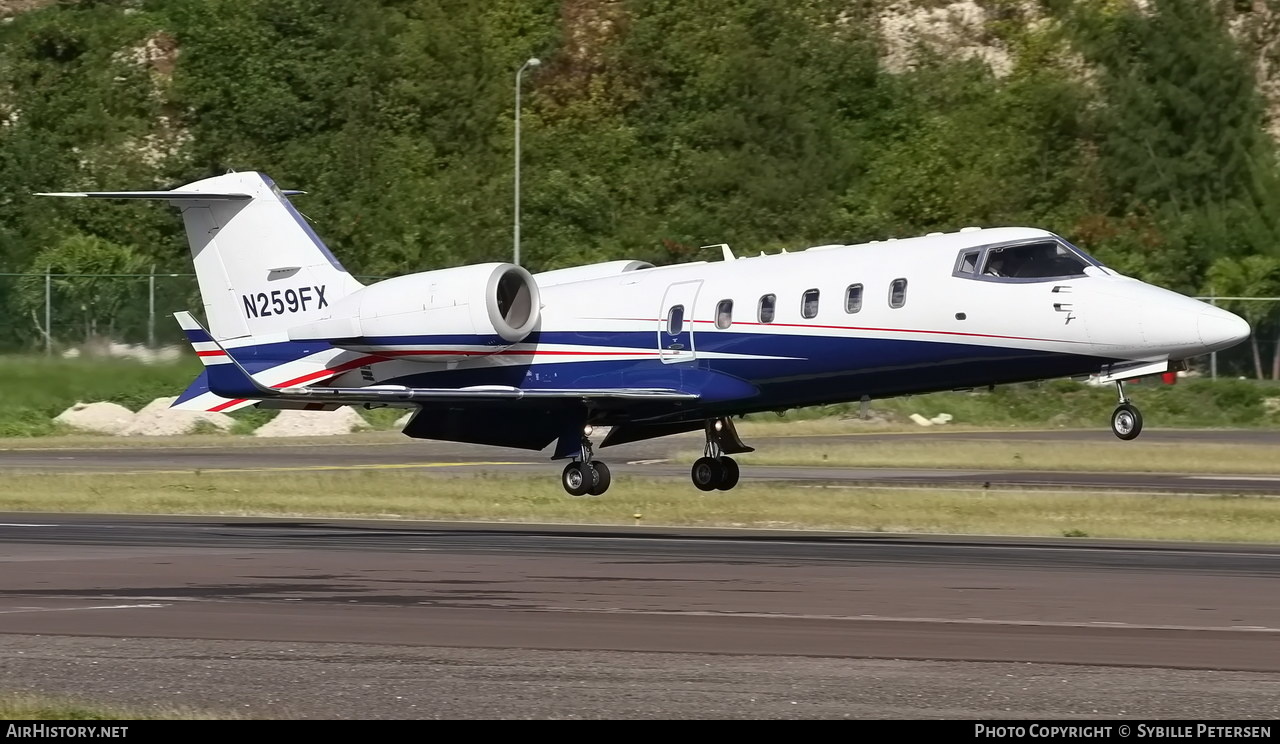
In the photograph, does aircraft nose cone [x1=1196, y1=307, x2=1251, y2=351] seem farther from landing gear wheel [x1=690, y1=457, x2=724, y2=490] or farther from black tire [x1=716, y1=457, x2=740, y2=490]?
landing gear wheel [x1=690, y1=457, x2=724, y2=490]

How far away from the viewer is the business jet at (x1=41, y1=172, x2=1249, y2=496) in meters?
23.8

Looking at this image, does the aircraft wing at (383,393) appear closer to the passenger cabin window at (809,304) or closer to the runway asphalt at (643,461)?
the passenger cabin window at (809,304)

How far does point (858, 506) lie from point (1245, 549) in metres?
7.44

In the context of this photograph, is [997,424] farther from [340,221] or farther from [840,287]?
[840,287]

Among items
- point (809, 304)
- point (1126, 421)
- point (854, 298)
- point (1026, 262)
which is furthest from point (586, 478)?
point (1126, 421)

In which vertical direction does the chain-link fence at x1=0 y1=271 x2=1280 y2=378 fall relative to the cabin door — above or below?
below

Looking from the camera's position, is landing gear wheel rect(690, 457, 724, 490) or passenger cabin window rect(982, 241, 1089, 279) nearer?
passenger cabin window rect(982, 241, 1089, 279)

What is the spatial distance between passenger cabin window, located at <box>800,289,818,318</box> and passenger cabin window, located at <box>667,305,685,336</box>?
6.68ft

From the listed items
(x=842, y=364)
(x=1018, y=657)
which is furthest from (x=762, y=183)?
(x=1018, y=657)

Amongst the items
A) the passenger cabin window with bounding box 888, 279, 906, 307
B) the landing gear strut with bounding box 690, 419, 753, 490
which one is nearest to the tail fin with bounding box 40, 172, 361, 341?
the landing gear strut with bounding box 690, 419, 753, 490

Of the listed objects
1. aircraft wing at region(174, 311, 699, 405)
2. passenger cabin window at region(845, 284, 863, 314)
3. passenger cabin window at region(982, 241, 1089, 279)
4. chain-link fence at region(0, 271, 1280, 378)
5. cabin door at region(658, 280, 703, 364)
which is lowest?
chain-link fence at region(0, 271, 1280, 378)

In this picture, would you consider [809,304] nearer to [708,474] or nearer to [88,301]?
[708,474]

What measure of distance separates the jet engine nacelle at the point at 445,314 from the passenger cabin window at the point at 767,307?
12.8 ft

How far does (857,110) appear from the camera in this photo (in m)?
74.1
